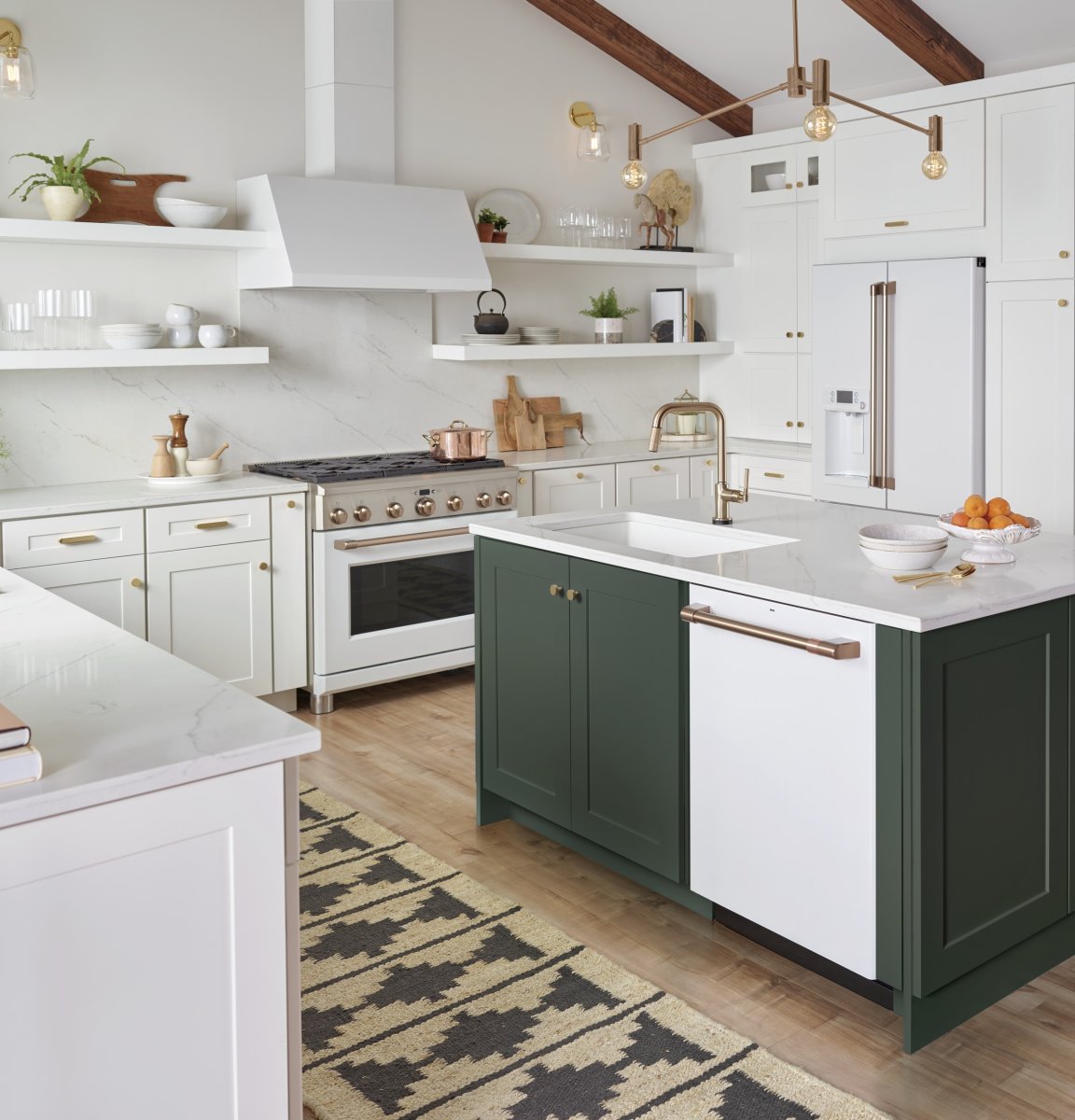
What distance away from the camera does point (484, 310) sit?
6109mm

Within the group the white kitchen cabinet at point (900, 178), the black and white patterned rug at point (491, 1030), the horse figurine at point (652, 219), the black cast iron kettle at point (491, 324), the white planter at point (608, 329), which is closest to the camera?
the black and white patterned rug at point (491, 1030)

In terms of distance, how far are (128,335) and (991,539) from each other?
3.32 m

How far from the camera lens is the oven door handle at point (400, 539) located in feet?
16.5

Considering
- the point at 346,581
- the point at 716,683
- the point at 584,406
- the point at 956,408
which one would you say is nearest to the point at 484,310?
the point at 584,406

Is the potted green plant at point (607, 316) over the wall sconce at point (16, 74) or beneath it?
beneath

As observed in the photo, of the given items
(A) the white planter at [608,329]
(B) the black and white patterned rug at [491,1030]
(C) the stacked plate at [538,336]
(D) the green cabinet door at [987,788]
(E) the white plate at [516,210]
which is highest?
(E) the white plate at [516,210]

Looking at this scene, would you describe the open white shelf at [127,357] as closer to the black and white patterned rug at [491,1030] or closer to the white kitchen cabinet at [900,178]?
the black and white patterned rug at [491,1030]

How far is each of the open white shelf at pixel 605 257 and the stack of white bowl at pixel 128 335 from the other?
5.41ft

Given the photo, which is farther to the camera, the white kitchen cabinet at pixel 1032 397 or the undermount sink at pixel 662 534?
the white kitchen cabinet at pixel 1032 397

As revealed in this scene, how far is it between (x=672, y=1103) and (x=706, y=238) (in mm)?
5250

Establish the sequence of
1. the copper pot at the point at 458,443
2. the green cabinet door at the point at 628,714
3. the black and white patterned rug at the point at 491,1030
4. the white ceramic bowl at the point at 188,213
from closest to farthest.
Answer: the black and white patterned rug at the point at 491,1030, the green cabinet door at the point at 628,714, the white ceramic bowl at the point at 188,213, the copper pot at the point at 458,443

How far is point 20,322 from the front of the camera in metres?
4.55

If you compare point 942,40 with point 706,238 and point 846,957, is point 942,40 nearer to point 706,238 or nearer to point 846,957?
point 706,238

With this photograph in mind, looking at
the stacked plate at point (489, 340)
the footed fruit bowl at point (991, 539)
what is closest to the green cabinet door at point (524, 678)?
the footed fruit bowl at point (991, 539)
